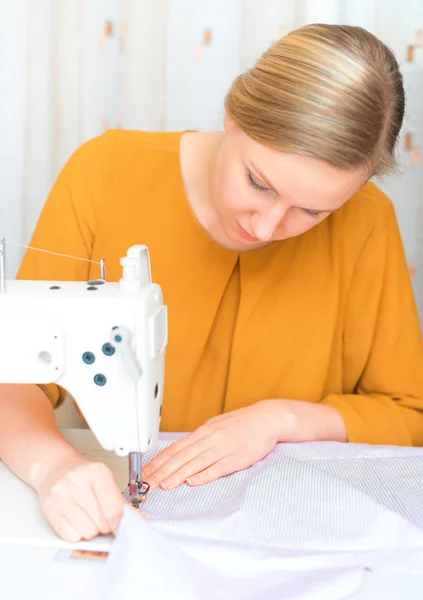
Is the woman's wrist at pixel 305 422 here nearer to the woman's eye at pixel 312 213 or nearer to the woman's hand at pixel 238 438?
the woman's hand at pixel 238 438

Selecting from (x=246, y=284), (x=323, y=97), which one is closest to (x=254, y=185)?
(x=323, y=97)

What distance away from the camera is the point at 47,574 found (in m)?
0.89

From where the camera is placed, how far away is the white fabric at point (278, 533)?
2.79 feet

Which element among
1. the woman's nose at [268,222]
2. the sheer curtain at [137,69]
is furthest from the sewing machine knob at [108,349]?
the sheer curtain at [137,69]

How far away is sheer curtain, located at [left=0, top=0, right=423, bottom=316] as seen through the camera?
1.83m

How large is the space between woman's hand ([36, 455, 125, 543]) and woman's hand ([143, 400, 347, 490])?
0.38ft

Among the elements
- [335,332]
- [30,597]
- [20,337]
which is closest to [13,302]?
[20,337]

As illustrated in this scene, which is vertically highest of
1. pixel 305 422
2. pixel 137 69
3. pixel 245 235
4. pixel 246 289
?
pixel 137 69

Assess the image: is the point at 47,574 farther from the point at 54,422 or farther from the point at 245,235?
the point at 245,235

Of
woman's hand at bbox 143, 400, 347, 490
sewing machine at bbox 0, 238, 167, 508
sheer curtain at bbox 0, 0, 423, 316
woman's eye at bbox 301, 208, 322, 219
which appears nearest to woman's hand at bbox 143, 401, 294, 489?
woman's hand at bbox 143, 400, 347, 490

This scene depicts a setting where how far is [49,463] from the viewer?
108cm

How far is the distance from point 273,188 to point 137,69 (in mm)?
902

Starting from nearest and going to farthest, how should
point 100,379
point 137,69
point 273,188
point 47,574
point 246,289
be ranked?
point 47,574 < point 100,379 < point 273,188 < point 246,289 < point 137,69

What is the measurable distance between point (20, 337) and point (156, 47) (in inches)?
44.4
